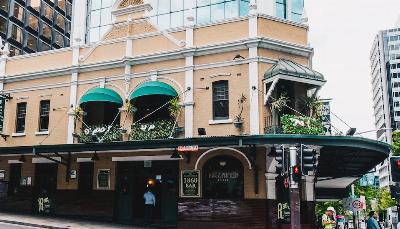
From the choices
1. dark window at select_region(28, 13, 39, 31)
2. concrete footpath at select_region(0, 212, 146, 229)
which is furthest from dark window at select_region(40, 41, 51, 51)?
concrete footpath at select_region(0, 212, 146, 229)

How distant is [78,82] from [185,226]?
30.6ft

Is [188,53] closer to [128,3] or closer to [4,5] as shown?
[128,3]

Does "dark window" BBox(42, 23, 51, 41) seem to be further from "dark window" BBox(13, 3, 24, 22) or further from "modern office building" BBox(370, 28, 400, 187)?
"modern office building" BBox(370, 28, 400, 187)

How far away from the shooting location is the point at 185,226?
19.8 m

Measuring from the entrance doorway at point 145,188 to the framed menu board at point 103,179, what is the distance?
0.52m

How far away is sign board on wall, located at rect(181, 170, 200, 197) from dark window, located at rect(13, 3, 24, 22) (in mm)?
38605

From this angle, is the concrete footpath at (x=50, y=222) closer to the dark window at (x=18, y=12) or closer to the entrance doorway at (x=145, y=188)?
the entrance doorway at (x=145, y=188)

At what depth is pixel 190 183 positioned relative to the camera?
20219 millimetres

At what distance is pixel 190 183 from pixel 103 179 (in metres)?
4.59

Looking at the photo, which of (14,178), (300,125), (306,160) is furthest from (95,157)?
(306,160)

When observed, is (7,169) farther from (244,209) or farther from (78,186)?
(244,209)

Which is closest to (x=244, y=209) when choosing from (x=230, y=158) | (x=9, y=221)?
(x=230, y=158)

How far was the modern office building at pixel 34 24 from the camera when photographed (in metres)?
50.1

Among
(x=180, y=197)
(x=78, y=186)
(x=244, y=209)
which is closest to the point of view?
(x=244, y=209)
